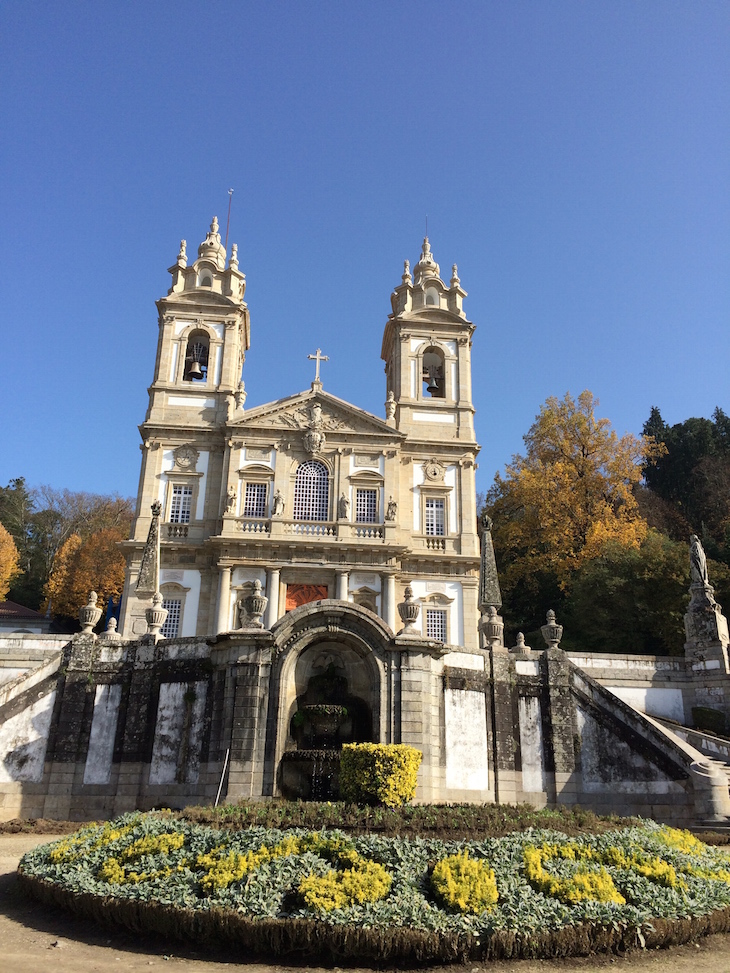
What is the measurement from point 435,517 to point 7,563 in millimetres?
26521

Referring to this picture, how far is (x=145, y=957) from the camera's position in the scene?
7.11 m

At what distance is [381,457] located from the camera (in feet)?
105

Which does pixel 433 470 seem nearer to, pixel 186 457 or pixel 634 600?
pixel 634 600

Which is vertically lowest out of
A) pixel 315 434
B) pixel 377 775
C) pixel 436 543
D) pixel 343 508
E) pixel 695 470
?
pixel 377 775

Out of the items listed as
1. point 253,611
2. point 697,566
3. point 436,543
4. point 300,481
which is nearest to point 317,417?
point 300,481

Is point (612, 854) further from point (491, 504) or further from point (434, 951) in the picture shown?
point (491, 504)

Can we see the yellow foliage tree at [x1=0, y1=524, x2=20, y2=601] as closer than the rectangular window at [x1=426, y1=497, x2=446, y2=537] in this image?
No

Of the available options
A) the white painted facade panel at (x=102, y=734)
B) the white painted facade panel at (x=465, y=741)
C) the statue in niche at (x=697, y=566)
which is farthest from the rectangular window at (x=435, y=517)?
the white painted facade panel at (x=102, y=734)

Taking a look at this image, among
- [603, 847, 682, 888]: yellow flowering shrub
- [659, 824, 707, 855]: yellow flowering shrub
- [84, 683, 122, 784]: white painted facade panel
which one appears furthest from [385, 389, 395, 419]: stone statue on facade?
[603, 847, 682, 888]: yellow flowering shrub

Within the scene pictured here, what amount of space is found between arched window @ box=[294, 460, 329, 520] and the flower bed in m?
22.3

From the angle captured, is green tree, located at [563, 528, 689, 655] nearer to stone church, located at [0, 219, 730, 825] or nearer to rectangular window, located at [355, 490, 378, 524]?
stone church, located at [0, 219, 730, 825]

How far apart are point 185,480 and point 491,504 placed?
725 inches

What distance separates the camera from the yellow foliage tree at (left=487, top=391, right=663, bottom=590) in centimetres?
3491

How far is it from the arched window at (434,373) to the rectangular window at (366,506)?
6.28m
